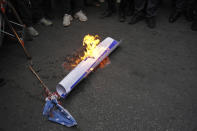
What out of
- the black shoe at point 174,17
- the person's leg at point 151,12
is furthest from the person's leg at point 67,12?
the black shoe at point 174,17

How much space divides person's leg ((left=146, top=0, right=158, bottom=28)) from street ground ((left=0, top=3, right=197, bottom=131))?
0.55 feet

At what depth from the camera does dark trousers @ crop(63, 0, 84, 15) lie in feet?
13.0

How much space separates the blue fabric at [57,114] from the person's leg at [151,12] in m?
2.87

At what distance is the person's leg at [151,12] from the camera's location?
3.66 m

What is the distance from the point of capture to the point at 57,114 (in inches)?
82.7

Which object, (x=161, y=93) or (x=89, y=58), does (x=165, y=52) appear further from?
(x=89, y=58)

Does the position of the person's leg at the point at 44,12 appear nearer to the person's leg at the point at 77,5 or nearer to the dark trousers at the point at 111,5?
the person's leg at the point at 77,5

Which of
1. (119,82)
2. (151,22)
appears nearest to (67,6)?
(151,22)

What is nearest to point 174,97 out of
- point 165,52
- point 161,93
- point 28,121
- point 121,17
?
point 161,93

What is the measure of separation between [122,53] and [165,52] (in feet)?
2.75

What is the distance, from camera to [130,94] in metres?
2.37

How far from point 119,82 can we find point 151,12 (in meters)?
2.16

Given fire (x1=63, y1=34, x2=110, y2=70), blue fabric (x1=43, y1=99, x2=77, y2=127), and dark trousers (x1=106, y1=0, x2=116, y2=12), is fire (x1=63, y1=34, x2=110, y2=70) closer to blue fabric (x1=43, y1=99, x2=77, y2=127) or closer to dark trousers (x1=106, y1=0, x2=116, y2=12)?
blue fabric (x1=43, y1=99, x2=77, y2=127)

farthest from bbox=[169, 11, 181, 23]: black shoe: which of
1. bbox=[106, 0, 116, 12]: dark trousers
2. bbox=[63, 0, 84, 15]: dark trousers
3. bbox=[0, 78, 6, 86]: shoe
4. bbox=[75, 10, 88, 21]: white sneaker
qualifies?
bbox=[0, 78, 6, 86]: shoe
